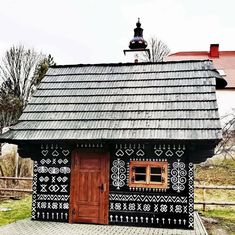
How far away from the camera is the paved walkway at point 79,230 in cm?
859

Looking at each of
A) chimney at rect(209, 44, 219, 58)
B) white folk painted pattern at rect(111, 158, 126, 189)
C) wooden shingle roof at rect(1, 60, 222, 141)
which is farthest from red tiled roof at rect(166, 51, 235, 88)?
white folk painted pattern at rect(111, 158, 126, 189)

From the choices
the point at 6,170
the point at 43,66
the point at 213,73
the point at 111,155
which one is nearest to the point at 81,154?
the point at 111,155

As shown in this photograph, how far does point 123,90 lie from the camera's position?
437 inches

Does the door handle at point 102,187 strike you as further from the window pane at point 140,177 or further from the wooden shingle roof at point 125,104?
the wooden shingle roof at point 125,104

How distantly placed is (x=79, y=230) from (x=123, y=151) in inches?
85.0

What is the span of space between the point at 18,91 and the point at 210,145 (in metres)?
22.5

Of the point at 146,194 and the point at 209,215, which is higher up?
the point at 146,194

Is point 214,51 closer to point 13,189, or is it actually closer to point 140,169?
point 13,189

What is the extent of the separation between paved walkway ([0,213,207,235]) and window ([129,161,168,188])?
3.42ft

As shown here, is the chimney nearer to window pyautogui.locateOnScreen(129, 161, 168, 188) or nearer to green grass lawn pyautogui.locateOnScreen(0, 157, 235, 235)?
green grass lawn pyautogui.locateOnScreen(0, 157, 235, 235)

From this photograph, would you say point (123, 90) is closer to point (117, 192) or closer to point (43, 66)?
point (117, 192)

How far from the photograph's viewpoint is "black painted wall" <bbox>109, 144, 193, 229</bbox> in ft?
30.3

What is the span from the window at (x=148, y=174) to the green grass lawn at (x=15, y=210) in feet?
11.4

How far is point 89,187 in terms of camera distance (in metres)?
9.75
